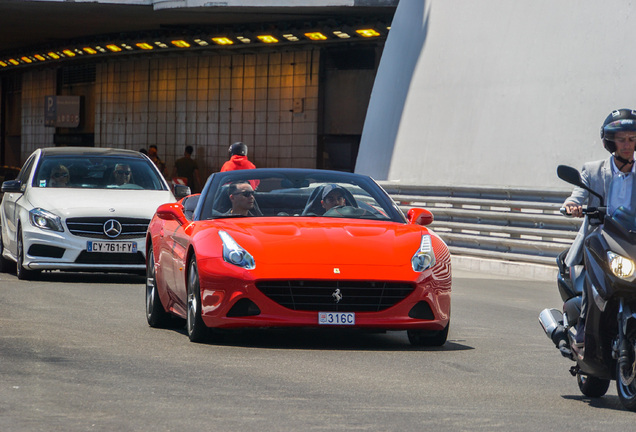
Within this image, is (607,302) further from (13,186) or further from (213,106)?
(213,106)

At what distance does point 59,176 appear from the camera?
1586 cm

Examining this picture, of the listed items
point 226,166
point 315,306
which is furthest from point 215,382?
point 226,166

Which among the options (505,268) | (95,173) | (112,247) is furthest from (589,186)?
(505,268)

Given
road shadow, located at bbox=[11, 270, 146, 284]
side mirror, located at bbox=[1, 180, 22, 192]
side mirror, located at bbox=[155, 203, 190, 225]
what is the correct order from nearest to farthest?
side mirror, located at bbox=[155, 203, 190, 225] < road shadow, located at bbox=[11, 270, 146, 284] < side mirror, located at bbox=[1, 180, 22, 192]

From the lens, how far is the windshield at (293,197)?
10.0 m

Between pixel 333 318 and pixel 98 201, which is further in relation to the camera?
pixel 98 201

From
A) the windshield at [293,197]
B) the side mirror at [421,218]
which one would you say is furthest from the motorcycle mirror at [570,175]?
the windshield at [293,197]

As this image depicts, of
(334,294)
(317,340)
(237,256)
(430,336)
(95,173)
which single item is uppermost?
(237,256)

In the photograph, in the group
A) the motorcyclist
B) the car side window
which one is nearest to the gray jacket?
the motorcyclist

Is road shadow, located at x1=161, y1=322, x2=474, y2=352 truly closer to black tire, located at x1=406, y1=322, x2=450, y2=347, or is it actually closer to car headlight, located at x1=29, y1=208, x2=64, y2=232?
black tire, located at x1=406, y1=322, x2=450, y2=347

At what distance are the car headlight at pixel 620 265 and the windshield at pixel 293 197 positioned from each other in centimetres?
357

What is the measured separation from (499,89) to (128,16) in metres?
14.4

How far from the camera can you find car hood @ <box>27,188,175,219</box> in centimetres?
1488

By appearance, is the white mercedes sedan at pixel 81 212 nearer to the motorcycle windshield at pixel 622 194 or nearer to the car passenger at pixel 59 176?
the car passenger at pixel 59 176
